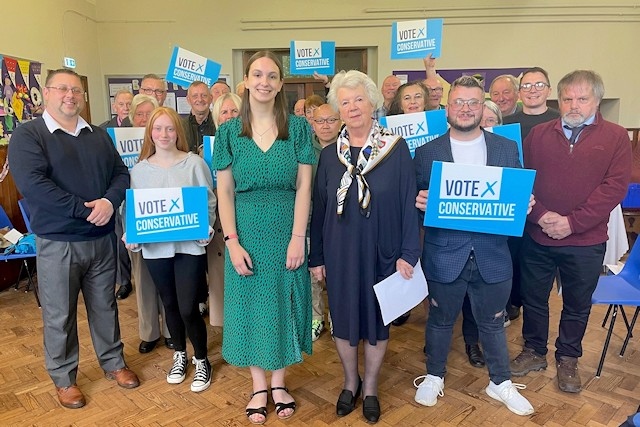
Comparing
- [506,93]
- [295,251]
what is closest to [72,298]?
[295,251]

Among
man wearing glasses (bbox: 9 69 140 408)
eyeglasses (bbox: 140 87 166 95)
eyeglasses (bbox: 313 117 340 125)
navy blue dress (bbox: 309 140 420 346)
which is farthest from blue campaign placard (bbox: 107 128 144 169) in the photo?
navy blue dress (bbox: 309 140 420 346)

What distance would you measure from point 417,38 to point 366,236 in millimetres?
2801

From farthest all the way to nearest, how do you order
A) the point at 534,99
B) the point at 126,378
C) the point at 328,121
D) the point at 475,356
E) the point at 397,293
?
the point at 534,99 < the point at 328,121 < the point at 475,356 < the point at 126,378 < the point at 397,293

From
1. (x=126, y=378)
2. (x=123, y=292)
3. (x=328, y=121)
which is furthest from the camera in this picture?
(x=123, y=292)

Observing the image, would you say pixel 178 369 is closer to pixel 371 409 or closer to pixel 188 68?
pixel 371 409

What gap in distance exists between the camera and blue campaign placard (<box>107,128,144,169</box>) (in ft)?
10.5

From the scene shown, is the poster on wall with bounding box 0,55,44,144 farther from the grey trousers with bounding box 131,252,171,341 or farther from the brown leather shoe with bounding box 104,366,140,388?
the brown leather shoe with bounding box 104,366,140,388

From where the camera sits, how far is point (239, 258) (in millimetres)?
2188

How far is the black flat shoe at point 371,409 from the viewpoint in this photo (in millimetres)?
2338

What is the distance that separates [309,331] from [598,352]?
6.73 feet

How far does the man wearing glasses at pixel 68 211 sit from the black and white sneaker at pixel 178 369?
0.40 m

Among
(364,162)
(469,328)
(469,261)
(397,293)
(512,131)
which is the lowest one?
(469,328)

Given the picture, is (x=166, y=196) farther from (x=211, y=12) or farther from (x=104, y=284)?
(x=211, y=12)

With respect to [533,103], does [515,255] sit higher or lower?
lower
